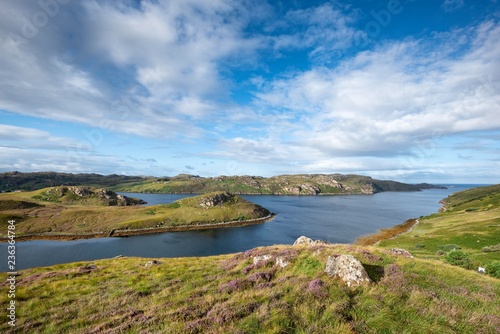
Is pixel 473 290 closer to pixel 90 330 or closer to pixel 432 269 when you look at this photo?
pixel 432 269

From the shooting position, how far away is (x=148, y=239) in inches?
3994

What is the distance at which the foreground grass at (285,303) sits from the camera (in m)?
10.0

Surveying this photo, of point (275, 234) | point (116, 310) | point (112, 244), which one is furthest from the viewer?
point (275, 234)

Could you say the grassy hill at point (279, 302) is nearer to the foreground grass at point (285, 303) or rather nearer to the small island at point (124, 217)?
the foreground grass at point (285, 303)

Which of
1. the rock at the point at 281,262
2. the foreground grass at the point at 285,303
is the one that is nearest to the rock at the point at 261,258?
the foreground grass at the point at 285,303

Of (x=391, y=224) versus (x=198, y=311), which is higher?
(x=198, y=311)

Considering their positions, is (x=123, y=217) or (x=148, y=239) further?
(x=123, y=217)

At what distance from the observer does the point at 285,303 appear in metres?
11.7

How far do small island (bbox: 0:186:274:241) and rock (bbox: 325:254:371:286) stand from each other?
115 metres

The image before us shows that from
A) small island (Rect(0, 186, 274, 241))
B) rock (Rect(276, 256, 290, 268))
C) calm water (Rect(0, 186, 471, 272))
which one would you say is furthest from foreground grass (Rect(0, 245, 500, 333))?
small island (Rect(0, 186, 274, 241))

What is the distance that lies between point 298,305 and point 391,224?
448ft

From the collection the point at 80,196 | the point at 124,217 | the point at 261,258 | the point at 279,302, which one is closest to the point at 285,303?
the point at 279,302

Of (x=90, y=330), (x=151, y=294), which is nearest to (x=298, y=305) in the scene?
(x=90, y=330)

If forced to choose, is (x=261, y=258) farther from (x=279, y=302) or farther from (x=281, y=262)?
(x=279, y=302)
